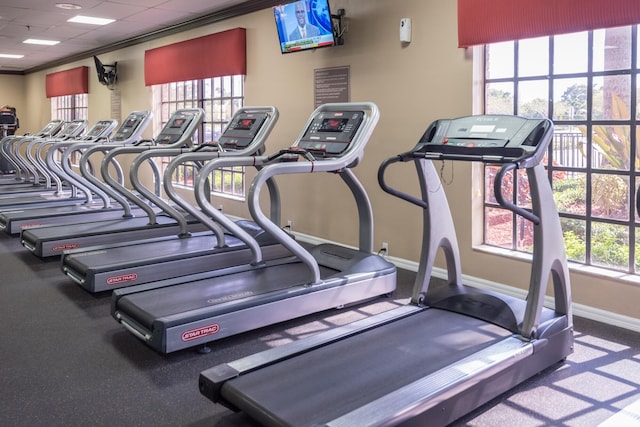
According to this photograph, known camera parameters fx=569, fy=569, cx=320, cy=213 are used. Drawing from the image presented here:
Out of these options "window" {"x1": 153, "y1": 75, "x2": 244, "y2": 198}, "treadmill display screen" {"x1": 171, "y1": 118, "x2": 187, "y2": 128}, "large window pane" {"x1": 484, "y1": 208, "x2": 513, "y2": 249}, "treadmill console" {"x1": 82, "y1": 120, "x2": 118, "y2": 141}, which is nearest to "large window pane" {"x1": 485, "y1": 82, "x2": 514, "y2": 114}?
"large window pane" {"x1": 484, "y1": 208, "x2": 513, "y2": 249}

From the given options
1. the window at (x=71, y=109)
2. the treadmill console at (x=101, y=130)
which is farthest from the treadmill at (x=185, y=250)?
the window at (x=71, y=109)

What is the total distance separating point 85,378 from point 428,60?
11.7 ft

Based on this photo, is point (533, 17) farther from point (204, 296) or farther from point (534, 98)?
point (204, 296)

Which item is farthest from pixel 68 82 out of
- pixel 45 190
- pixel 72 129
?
pixel 45 190

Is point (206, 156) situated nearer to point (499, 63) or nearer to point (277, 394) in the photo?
point (499, 63)

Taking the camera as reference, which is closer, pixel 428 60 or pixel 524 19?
pixel 524 19

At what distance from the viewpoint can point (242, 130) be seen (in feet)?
17.0

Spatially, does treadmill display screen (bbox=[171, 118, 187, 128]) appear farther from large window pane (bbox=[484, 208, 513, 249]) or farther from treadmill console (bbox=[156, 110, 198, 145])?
large window pane (bbox=[484, 208, 513, 249])

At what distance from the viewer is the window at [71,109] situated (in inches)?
501

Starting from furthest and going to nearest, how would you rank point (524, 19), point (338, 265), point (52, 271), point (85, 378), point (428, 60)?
point (52, 271), point (428, 60), point (338, 265), point (524, 19), point (85, 378)

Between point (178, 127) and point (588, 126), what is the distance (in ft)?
13.2

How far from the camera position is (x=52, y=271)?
5.23m

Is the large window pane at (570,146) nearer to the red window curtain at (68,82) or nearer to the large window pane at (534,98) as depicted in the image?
the large window pane at (534,98)

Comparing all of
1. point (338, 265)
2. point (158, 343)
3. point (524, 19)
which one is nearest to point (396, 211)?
point (338, 265)
